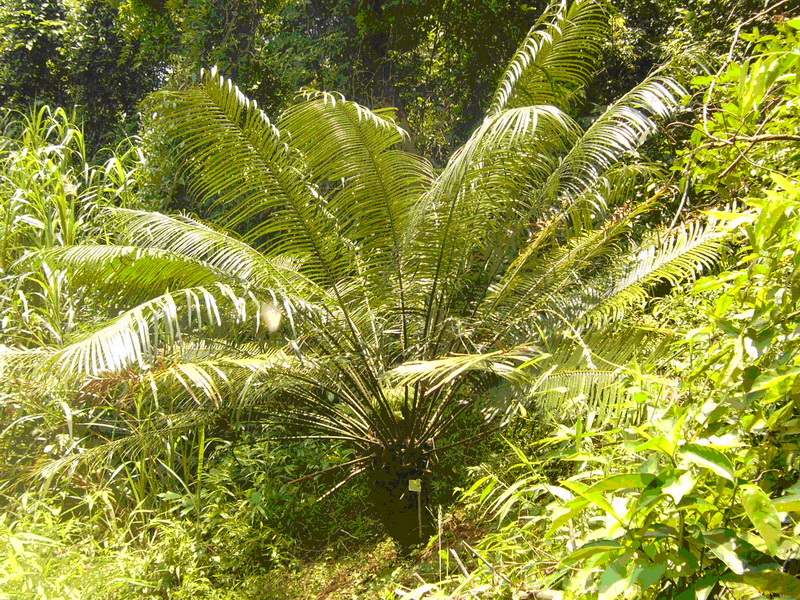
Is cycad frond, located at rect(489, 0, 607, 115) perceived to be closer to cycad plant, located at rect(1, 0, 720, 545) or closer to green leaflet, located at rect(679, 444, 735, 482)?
cycad plant, located at rect(1, 0, 720, 545)

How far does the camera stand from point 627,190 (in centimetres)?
415

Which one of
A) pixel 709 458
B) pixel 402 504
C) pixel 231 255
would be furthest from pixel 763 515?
pixel 231 255

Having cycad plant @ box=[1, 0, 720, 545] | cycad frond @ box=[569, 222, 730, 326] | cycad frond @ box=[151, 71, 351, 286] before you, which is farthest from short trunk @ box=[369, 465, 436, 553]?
cycad frond @ box=[569, 222, 730, 326]

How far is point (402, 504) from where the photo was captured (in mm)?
3330

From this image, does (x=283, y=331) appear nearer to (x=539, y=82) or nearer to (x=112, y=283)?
(x=112, y=283)

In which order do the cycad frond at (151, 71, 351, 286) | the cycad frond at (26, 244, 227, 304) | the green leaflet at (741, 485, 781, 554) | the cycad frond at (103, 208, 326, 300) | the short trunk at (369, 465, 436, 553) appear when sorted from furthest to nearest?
1. the cycad frond at (151, 71, 351, 286)
2. the short trunk at (369, 465, 436, 553)
3. the cycad frond at (103, 208, 326, 300)
4. the cycad frond at (26, 244, 227, 304)
5. the green leaflet at (741, 485, 781, 554)

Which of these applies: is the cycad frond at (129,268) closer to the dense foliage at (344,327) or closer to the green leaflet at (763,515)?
the dense foliage at (344,327)

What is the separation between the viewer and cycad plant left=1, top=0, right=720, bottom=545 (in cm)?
324

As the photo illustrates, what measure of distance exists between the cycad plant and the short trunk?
1cm

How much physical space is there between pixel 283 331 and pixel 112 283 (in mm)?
1083

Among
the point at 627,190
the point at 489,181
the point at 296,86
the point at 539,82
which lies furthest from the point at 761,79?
the point at 296,86

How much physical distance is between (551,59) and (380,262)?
1.51 m

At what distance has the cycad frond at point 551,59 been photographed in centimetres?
356

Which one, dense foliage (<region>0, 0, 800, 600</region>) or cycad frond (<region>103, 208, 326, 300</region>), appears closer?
dense foliage (<region>0, 0, 800, 600</region>)
